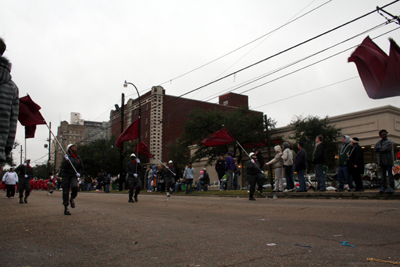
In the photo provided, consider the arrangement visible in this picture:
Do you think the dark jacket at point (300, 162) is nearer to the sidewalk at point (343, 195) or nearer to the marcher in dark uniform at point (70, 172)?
the sidewalk at point (343, 195)

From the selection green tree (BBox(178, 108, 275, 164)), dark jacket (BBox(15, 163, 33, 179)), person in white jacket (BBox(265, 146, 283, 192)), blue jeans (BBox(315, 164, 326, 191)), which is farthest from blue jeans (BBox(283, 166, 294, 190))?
green tree (BBox(178, 108, 275, 164))

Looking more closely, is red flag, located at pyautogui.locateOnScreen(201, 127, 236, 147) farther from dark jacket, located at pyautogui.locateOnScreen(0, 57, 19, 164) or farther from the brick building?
the brick building

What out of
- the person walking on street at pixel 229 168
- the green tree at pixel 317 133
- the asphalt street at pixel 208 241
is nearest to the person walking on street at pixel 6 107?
the asphalt street at pixel 208 241

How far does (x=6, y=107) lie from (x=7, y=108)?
14mm

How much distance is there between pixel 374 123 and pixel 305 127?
5880 millimetres

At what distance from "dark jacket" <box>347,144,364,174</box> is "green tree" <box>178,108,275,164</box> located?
80.1ft

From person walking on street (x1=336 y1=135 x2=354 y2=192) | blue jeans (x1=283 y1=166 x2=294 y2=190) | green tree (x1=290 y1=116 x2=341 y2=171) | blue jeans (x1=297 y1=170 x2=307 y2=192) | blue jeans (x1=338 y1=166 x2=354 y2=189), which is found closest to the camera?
person walking on street (x1=336 y1=135 x2=354 y2=192)

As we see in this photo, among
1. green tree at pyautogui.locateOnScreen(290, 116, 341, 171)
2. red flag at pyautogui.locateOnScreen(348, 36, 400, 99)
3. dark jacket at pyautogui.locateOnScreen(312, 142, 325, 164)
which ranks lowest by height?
dark jacket at pyautogui.locateOnScreen(312, 142, 325, 164)

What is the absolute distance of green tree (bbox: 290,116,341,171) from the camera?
30.8 m

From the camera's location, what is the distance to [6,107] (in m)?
3.36

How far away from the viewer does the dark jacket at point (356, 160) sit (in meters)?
11.5

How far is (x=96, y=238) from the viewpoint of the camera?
4992mm

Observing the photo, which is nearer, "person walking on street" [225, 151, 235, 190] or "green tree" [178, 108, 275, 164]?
"person walking on street" [225, 151, 235, 190]

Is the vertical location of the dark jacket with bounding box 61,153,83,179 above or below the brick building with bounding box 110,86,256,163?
below
